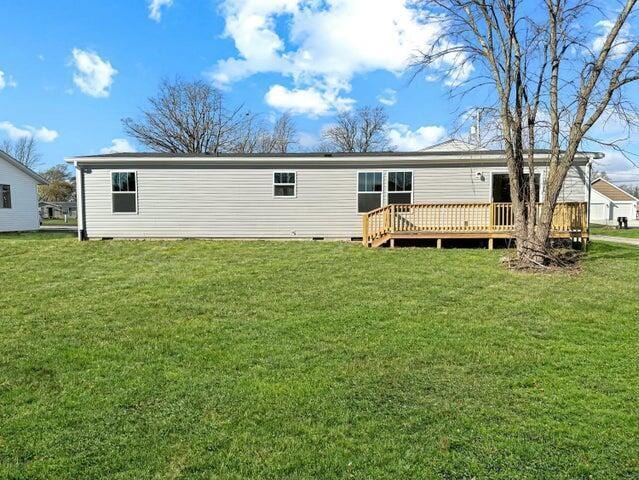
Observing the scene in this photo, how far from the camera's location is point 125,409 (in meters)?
3.43

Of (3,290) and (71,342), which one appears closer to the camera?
(71,342)

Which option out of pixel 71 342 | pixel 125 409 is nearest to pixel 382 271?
pixel 71 342

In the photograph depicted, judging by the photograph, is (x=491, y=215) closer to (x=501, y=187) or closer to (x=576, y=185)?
(x=501, y=187)

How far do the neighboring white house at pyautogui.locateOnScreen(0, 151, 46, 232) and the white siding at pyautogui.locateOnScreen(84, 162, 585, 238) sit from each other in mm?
9742

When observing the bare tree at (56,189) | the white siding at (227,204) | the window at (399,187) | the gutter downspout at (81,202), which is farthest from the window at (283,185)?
the bare tree at (56,189)

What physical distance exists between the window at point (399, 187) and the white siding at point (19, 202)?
58.8 feet

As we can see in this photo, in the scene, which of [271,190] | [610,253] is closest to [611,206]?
[610,253]

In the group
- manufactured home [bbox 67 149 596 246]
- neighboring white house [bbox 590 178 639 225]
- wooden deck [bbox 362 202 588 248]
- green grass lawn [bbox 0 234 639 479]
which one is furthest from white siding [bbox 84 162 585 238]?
neighboring white house [bbox 590 178 639 225]

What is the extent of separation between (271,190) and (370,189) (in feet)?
10.3

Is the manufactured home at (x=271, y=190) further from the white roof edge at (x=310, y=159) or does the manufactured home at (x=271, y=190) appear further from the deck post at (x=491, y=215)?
the deck post at (x=491, y=215)

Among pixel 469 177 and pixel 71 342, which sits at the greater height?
pixel 469 177

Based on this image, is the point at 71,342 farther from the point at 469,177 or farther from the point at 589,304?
the point at 469,177

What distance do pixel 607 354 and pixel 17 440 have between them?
508 cm

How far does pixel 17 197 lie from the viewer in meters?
22.3
